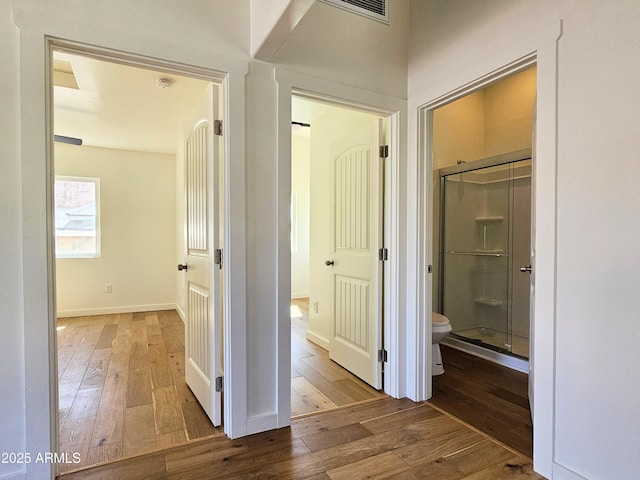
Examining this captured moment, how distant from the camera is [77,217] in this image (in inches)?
203

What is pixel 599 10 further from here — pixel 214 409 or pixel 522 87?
pixel 214 409

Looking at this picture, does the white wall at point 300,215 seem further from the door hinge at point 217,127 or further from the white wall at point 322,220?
the door hinge at point 217,127

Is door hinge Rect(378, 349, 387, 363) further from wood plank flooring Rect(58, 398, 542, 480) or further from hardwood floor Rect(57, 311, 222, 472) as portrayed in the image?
hardwood floor Rect(57, 311, 222, 472)

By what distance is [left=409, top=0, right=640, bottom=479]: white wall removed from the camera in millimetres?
1381

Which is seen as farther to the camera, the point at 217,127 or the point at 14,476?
the point at 217,127

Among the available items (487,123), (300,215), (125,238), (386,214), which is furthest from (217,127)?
(300,215)

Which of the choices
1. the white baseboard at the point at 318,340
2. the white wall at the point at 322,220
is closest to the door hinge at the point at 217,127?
the white wall at the point at 322,220

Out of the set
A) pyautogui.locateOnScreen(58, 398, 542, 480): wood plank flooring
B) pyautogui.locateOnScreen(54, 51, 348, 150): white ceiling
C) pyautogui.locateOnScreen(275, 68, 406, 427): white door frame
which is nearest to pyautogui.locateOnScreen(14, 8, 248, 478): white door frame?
pyautogui.locateOnScreen(58, 398, 542, 480): wood plank flooring

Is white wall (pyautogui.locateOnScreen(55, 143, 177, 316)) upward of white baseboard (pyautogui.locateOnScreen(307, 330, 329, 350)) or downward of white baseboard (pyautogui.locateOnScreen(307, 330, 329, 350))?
upward

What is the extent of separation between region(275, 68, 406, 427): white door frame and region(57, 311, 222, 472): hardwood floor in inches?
25.9

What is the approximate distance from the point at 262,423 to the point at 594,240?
191 cm

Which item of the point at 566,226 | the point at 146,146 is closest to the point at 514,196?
the point at 566,226

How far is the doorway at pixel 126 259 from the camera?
2066 millimetres

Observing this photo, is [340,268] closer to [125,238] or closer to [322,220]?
[322,220]
